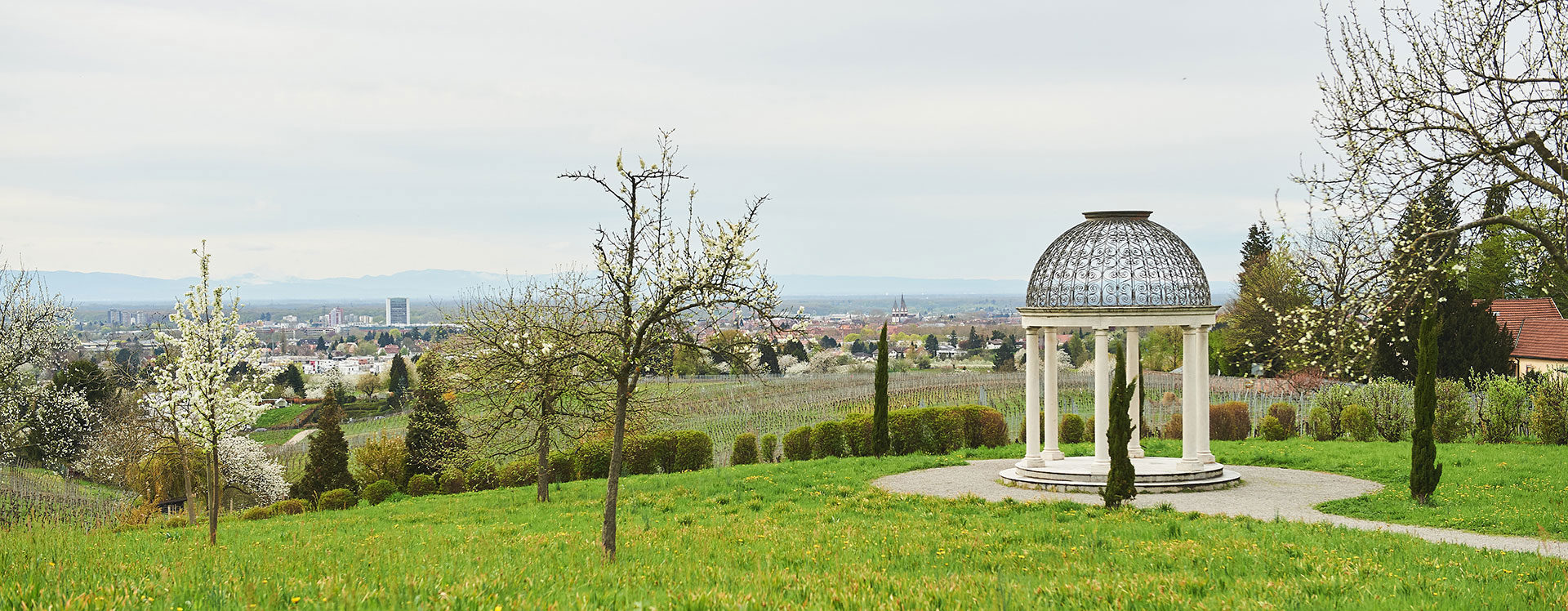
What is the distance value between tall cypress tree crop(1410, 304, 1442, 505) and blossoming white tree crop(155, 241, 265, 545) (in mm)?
20418

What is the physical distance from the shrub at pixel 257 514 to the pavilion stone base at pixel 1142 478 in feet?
65.5

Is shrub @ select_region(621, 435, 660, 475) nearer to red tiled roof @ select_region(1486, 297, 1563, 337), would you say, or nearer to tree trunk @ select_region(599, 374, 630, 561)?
tree trunk @ select_region(599, 374, 630, 561)

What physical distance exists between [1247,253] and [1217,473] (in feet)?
164

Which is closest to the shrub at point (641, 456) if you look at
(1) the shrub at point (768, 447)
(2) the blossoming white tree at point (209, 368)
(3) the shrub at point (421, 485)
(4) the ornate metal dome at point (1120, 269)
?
(1) the shrub at point (768, 447)

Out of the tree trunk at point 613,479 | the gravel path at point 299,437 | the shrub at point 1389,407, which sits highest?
the tree trunk at point 613,479

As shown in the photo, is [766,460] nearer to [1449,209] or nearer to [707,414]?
[707,414]

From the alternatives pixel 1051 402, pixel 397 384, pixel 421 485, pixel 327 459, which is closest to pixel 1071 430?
pixel 1051 402

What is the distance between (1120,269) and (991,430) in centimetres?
999

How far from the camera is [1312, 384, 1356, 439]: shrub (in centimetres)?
3147

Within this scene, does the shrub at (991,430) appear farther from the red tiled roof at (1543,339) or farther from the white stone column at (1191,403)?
the red tiled roof at (1543,339)

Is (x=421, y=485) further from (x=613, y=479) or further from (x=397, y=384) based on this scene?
→ (x=397, y=384)

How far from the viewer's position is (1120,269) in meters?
21.1

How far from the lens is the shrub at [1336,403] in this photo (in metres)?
31.5

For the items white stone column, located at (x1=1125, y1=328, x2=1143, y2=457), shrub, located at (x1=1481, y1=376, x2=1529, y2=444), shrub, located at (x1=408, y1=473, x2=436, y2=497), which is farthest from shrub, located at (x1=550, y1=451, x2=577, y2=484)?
shrub, located at (x1=1481, y1=376, x2=1529, y2=444)
